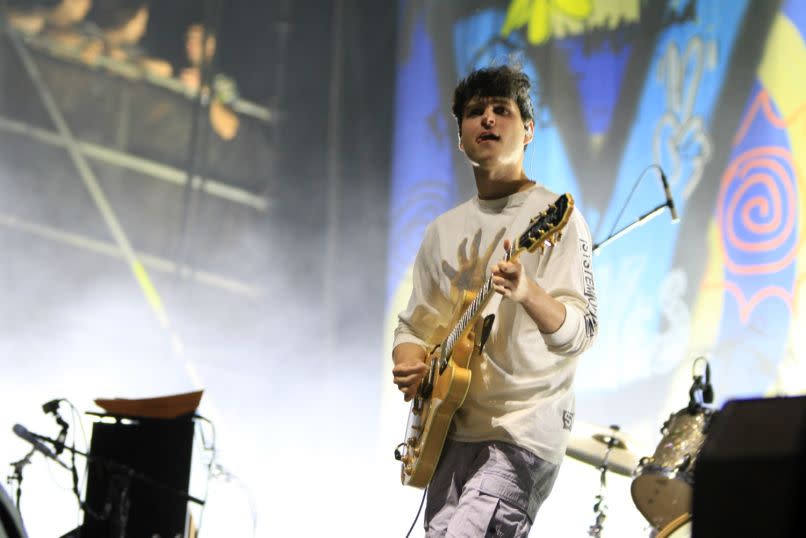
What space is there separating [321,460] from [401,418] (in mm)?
674

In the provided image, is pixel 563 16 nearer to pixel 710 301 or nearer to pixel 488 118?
pixel 710 301

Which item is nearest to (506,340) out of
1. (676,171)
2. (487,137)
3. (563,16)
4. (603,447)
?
(487,137)

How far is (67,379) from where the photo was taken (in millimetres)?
6609

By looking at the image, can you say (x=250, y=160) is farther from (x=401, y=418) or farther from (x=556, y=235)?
(x=556, y=235)

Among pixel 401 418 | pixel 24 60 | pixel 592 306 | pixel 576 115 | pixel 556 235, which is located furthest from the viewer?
pixel 401 418

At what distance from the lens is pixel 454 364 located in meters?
2.63

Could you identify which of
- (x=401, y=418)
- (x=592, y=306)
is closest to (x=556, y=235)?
(x=592, y=306)

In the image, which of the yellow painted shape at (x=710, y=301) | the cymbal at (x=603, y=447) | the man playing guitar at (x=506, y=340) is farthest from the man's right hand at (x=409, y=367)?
the yellow painted shape at (x=710, y=301)

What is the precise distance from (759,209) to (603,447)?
1.55 m

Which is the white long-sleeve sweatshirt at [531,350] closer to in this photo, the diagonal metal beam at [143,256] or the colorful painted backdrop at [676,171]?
the colorful painted backdrop at [676,171]

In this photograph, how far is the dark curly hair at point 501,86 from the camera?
3008 mm

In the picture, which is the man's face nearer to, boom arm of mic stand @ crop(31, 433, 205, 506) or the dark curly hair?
the dark curly hair

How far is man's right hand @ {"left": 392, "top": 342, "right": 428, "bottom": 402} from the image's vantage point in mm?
→ 2943

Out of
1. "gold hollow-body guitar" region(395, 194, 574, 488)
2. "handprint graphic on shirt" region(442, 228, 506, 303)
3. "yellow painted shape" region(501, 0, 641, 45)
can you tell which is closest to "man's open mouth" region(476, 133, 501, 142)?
"handprint graphic on shirt" region(442, 228, 506, 303)
